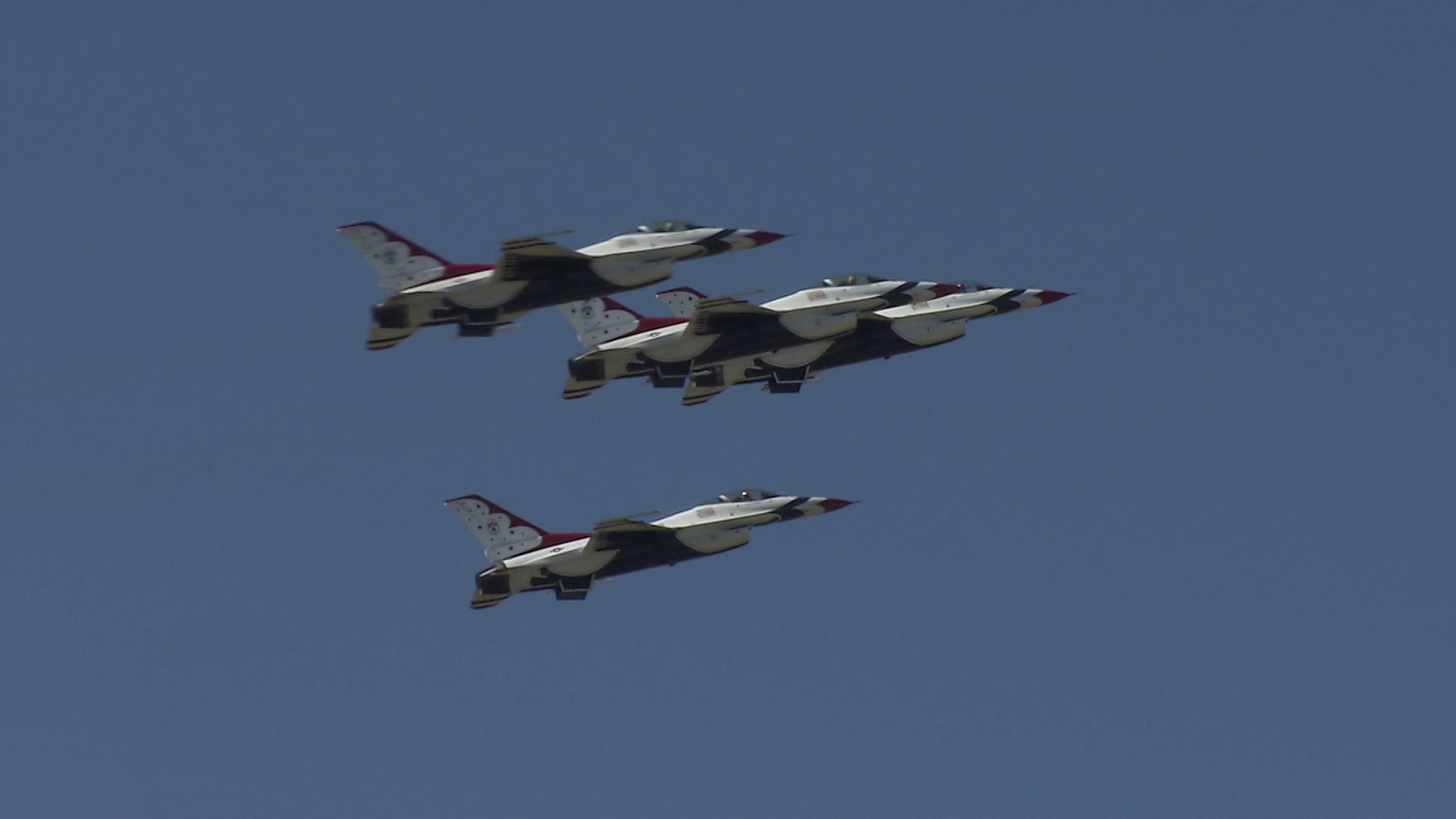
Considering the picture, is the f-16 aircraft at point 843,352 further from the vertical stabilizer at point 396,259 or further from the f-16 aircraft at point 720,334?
the vertical stabilizer at point 396,259

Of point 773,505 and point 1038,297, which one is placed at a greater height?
point 1038,297

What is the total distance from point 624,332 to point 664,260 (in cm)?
626

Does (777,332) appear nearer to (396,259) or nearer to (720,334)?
(720,334)

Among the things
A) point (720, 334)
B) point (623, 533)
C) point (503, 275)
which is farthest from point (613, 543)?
point (503, 275)

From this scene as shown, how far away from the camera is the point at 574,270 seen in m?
82.0

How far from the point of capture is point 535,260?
81.6 meters

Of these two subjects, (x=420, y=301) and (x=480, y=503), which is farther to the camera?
(x=480, y=503)

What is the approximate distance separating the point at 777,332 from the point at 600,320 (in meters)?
7.64

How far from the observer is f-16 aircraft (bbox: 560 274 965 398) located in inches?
3324

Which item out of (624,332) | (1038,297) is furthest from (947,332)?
(624,332)

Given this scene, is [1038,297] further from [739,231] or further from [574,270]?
[574,270]

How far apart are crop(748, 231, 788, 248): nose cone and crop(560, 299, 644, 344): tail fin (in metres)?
6.38

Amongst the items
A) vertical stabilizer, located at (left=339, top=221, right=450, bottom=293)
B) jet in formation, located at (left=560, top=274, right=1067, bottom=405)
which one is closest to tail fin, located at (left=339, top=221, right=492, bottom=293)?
vertical stabilizer, located at (left=339, top=221, right=450, bottom=293)

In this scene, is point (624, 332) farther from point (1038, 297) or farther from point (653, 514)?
point (1038, 297)
